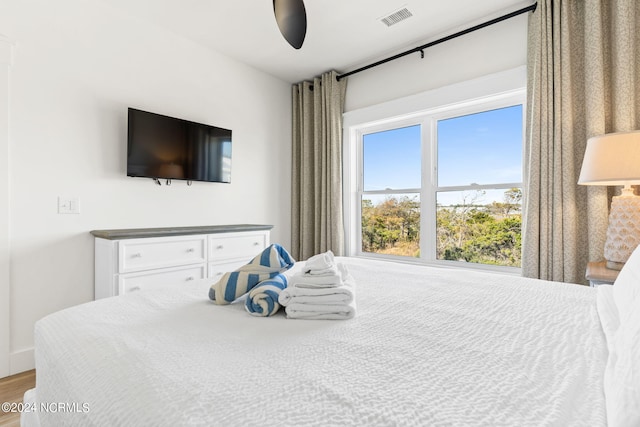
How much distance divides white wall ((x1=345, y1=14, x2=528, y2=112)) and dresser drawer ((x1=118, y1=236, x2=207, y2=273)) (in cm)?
222

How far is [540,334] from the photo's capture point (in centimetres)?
87

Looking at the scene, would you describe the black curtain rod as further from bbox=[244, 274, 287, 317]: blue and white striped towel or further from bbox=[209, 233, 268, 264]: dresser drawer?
bbox=[244, 274, 287, 317]: blue and white striped towel

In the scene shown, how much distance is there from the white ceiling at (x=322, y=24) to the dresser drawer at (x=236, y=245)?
1.81 m

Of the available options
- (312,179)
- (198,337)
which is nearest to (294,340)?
(198,337)

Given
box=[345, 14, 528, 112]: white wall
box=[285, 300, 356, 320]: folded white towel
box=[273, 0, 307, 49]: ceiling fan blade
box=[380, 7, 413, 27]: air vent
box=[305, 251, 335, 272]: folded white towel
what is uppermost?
box=[380, 7, 413, 27]: air vent

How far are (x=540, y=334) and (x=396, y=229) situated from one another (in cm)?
252

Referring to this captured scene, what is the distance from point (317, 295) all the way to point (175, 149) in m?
2.24

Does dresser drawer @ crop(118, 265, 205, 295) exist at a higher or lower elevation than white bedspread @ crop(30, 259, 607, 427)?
lower

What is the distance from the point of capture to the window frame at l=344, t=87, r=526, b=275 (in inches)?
107

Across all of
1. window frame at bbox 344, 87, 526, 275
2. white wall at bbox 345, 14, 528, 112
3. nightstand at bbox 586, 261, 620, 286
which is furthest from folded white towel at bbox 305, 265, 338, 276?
white wall at bbox 345, 14, 528, 112

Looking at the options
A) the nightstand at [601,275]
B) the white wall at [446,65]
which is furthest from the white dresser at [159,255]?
the nightstand at [601,275]

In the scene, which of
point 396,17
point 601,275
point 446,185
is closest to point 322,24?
point 396,17

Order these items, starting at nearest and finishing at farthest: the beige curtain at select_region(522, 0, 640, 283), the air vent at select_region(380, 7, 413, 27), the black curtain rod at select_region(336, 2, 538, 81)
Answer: the beige curtain at select_region(522, 0, 640, 283)
the black curtain rod at select_region(336, 2, 538, 81)
the air vent at select_region(380, 7, 413, 27)

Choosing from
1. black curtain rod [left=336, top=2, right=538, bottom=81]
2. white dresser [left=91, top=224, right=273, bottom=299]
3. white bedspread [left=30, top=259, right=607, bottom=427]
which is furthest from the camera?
black curtain rod [left=336, top=2, right=538, bottom=81]
